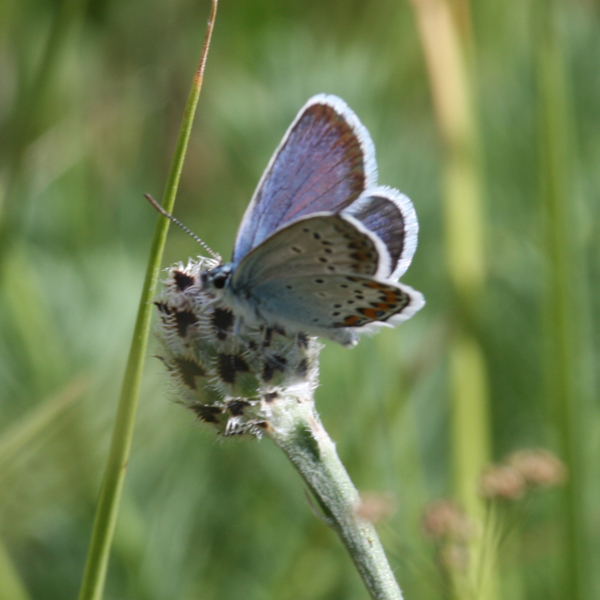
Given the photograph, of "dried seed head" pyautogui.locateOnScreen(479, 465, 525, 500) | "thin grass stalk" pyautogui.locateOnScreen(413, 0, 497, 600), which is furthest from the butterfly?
"thin grass stalk" pyautogui.locateOnScreen(413, 0, 497, 600)

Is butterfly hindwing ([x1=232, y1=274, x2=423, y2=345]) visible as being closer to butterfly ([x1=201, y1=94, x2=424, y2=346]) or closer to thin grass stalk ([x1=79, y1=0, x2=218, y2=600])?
butterfly ([x1=201, y1=94, x2=424, y2=346])

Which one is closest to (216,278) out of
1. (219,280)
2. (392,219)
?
(219,280)

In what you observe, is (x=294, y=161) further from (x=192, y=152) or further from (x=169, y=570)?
(x=192, y=152)

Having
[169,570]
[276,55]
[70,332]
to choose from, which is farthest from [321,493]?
[276,55]

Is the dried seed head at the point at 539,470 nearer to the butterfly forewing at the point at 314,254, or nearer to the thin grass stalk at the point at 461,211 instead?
the butterfly forewing at the point at 314,254

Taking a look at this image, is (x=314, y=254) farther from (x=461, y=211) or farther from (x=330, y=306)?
(x=461, y=211)

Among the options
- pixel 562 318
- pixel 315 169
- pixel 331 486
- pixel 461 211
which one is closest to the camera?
pixel 331 486
